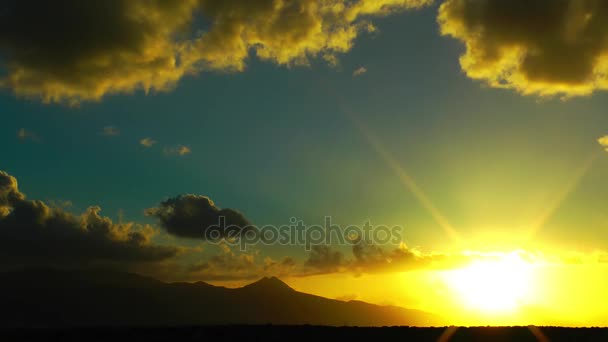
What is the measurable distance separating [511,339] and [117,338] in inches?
1436

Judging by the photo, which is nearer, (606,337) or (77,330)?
(606,337)

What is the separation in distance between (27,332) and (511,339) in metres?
47.5

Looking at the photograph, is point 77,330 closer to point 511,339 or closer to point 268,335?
point 268,335

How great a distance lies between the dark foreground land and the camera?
5031 centimetres

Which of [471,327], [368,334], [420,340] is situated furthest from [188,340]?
[471,327]

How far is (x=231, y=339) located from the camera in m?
49.9

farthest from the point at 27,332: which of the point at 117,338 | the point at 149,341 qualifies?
the point at 149,341

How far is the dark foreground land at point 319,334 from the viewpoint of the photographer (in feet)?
165

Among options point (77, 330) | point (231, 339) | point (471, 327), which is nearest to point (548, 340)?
point (471, 327)

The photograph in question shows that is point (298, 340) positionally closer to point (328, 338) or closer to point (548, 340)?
point (328, 338)

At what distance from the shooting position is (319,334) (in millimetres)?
50844

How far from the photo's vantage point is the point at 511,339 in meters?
51.0

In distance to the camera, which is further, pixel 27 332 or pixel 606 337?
pixel 27 332

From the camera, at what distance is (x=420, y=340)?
50188 mm
